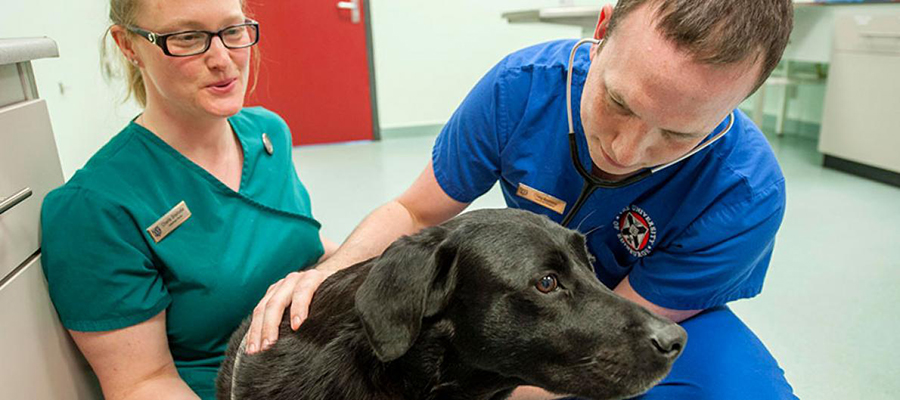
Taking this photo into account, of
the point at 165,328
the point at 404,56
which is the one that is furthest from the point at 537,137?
the point at 404,56

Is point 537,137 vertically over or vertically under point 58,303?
over

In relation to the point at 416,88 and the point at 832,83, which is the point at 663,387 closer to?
the point at 832,83

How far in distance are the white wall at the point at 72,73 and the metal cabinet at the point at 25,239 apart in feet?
2.11

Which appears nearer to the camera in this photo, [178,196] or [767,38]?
[767,38]

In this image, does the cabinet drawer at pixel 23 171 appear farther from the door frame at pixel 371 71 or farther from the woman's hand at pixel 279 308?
the door frame at pixel 371 71

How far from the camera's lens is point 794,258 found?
2.86 m

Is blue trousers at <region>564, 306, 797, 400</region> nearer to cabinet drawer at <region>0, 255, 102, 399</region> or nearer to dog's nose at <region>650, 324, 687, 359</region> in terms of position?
dog's nose at <region>650, 324, 687, 359</region>

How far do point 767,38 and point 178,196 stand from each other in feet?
3.91

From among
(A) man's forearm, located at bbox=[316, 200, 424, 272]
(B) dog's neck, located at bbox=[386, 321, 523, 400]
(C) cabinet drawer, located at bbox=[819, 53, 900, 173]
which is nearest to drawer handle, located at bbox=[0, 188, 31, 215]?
(A) man's forearm, located at bbox=[316, 200, 424, 272]

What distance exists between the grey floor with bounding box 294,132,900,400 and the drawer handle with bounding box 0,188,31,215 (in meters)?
2.08

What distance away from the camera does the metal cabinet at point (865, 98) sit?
11.8 ft

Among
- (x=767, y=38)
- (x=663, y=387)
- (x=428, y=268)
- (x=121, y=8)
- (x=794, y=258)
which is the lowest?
(x=794, y=258)

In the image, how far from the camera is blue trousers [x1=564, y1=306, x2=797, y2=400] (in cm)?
120

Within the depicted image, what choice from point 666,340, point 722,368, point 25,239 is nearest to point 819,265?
point 722,368
